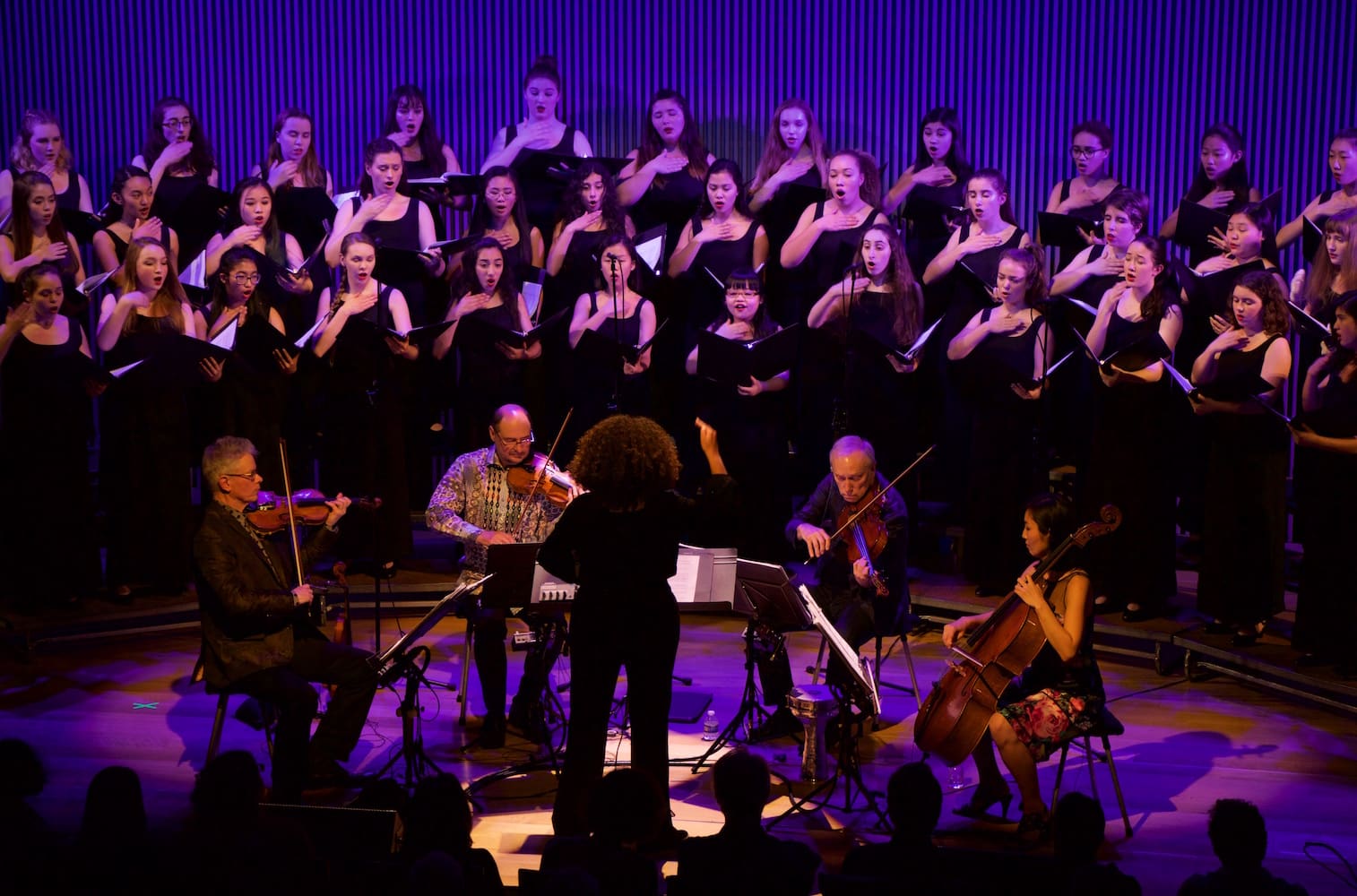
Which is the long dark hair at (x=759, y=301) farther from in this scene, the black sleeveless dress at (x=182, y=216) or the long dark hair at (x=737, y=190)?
the black sleeveless dress at (x=182, y=216)

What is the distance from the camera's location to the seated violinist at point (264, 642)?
464 centimetres

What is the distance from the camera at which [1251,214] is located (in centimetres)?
680

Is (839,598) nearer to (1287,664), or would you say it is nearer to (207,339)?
(1287,664)

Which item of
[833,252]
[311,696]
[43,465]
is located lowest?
[311,696]

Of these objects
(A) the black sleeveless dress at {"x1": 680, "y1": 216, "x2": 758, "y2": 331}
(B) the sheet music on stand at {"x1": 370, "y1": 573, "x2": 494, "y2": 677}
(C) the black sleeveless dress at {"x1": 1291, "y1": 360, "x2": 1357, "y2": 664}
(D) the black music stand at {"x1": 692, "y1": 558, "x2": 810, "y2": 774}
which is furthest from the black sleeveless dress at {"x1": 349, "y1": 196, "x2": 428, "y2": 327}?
(C) the black sleeveless dress at {"x1": 1291, "y1": 360, "x2": 1357, "y2": 664}

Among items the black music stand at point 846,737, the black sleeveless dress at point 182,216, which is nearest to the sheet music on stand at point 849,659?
the black music stand at point 846,737

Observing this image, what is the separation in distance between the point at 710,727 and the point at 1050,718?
1.55 m

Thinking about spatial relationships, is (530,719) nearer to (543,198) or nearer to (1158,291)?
(1158,291)

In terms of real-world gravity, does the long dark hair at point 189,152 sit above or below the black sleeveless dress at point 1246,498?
above

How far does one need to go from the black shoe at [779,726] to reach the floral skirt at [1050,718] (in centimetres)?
116

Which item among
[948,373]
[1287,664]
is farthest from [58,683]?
[1287,664]

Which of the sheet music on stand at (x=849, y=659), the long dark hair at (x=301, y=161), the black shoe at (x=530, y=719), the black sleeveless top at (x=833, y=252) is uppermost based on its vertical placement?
the long dark hair at (x=301, y=161)

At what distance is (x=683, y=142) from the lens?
27.2 feet

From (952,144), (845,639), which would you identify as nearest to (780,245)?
(952,144)
